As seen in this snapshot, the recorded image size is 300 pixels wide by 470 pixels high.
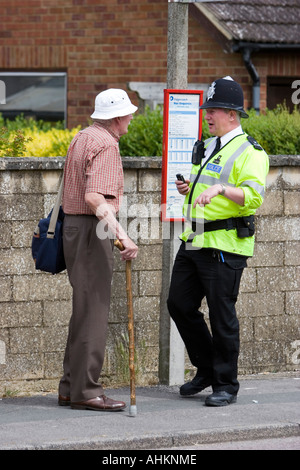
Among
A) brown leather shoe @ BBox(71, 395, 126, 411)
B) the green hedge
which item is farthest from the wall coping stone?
brown leather shoe @ BBox(71, 395, 126, 411)

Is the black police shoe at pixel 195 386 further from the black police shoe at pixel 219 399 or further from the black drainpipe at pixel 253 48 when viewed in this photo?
the black drainpipe at pixel 253 48

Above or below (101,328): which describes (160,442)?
below

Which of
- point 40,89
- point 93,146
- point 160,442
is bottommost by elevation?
point 160,442

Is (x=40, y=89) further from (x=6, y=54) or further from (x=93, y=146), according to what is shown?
(x=93, y=146)

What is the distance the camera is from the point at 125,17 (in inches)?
524

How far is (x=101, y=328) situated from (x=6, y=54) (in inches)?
306

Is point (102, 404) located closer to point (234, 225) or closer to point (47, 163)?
point (234, 225)

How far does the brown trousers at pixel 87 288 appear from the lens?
645 centimetres

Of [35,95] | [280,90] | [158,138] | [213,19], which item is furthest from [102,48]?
[158,138]

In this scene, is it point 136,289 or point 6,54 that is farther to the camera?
point 6,54

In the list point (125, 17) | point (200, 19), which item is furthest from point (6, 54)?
point (200, 19)

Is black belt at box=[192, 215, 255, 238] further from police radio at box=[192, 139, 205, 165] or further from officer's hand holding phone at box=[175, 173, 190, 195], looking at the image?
police radio at box=[192, 139, 205, 165]

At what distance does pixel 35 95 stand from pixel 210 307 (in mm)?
7631

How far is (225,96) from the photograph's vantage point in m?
6.61
